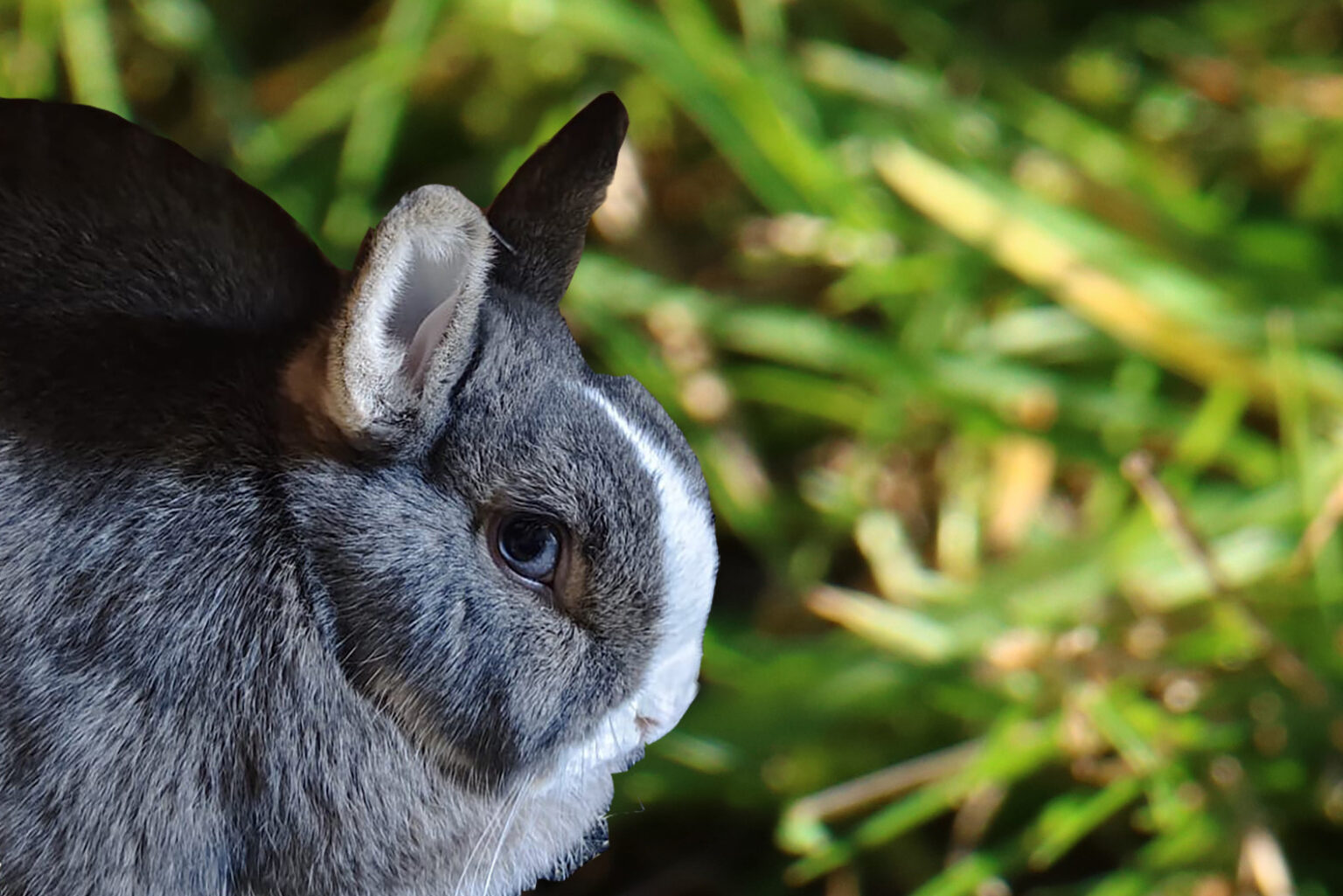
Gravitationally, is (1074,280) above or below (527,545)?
below

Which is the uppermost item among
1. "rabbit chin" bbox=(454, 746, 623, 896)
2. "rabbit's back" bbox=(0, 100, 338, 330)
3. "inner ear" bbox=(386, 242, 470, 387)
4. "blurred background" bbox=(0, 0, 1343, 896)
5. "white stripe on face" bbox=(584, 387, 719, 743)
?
"rabbit's back" bbox=(0, 100, 338, 330)

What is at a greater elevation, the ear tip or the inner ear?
the ear tip

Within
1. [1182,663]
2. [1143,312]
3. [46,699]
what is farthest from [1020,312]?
[46,699]

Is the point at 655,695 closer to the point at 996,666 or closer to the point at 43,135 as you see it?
the point at 43,135

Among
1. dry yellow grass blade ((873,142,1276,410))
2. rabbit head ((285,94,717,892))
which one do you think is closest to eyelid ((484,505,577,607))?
rabbit head ((285,94,717,892))

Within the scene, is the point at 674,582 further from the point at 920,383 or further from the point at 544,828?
the point at 920,383

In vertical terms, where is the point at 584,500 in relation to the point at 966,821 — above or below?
above

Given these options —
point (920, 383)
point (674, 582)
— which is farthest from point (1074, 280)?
point (674, 582)

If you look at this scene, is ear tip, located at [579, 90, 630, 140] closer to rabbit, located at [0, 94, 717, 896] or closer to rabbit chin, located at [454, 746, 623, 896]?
rabbit, located at [0, 94, 717, 896]
